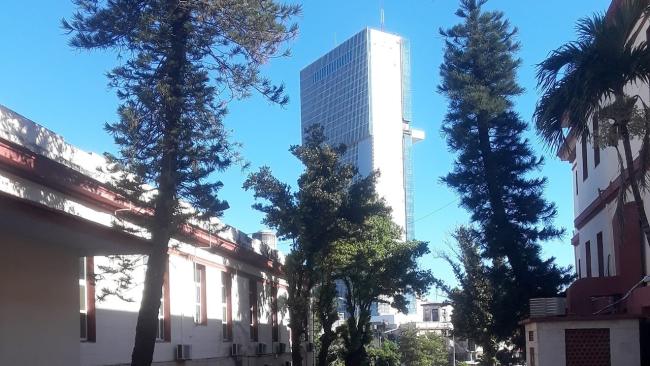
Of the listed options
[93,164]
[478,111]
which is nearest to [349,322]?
[478,111]

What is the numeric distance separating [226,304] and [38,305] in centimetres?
1110

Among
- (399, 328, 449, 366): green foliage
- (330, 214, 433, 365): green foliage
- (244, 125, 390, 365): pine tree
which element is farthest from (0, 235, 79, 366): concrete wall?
(399, 328, 449, 366): green foliage

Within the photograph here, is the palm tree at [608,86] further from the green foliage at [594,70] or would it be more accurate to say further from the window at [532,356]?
the window at [532,356]

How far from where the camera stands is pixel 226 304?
2423 cm

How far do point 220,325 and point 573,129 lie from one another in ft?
45.5

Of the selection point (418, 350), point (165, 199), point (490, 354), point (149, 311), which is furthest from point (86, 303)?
point (418, 350)

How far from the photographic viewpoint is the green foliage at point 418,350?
63.2m

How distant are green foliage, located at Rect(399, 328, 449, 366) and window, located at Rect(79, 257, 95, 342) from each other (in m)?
49.1

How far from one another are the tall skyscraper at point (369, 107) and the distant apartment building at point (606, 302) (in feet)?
123

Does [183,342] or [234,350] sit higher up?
[183,342]

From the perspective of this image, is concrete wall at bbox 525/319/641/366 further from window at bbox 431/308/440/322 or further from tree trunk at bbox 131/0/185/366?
window at bbox 431/308/440/322

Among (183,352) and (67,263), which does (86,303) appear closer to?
(67,263)

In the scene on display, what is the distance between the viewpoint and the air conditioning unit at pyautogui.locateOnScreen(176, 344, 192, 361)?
62.3ft

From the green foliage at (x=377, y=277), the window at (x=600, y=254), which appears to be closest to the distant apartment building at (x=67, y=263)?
the green foliage at (x=377, y=277)
